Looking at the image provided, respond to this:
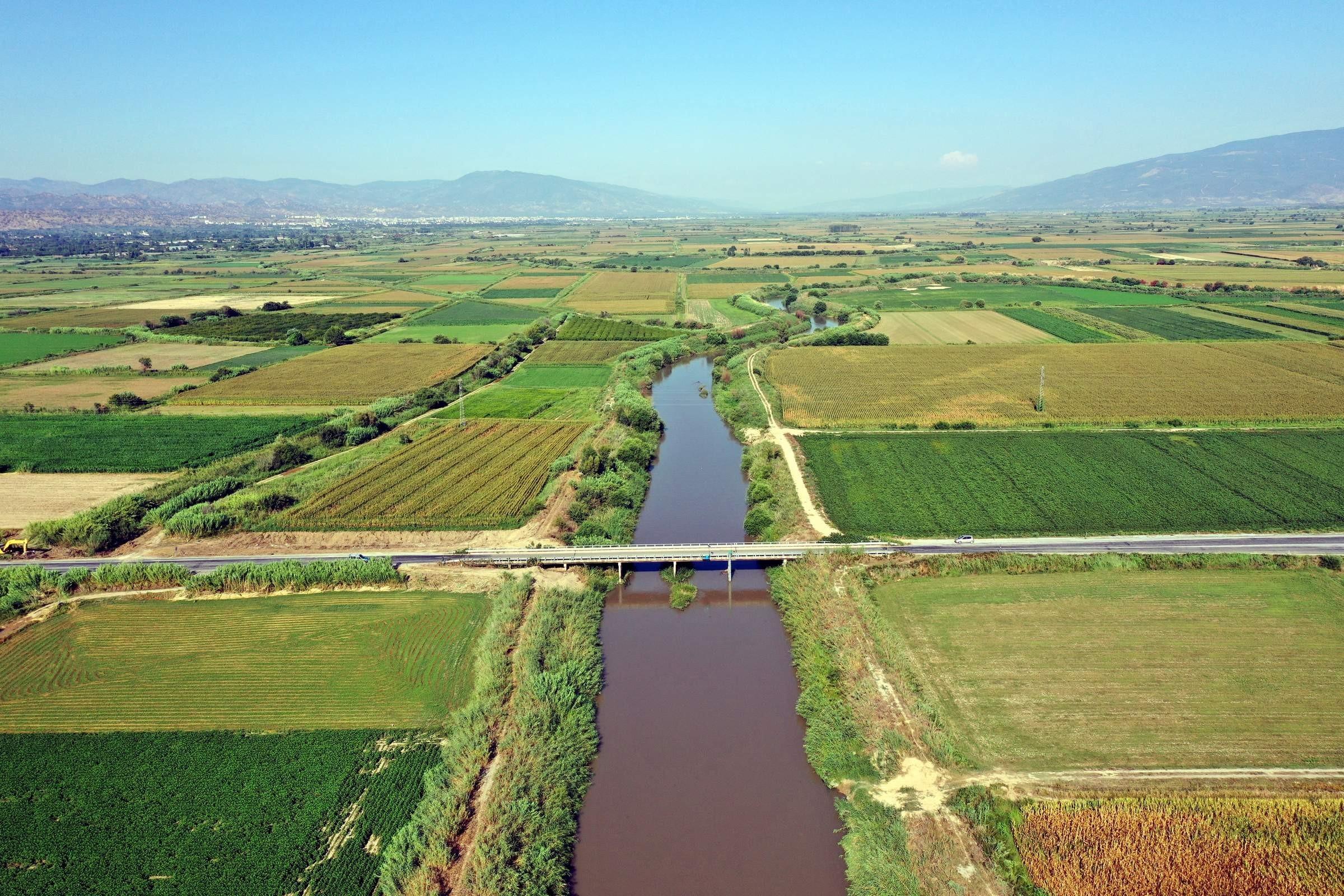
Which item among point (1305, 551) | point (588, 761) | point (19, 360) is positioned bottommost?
point (588, 761)

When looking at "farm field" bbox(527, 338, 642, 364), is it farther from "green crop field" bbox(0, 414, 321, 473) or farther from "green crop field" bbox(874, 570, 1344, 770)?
"green crop field" bbox(874, 570, 1344, 770)

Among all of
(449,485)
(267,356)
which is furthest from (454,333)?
(449,485)

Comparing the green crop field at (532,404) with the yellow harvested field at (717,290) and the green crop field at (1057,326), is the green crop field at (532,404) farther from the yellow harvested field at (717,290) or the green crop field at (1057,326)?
the yellow harvested field at (717,290)

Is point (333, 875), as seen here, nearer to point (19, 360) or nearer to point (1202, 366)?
point (1202, 366)

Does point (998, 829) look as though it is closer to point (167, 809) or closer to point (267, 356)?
point (167, 809)

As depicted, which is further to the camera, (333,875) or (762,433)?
(762,433)

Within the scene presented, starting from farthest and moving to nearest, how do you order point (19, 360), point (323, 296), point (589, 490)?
point (323, 296) → point (19, 360) → point (589, 490)

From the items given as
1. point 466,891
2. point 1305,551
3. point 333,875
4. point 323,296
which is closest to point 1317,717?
point 1305,551

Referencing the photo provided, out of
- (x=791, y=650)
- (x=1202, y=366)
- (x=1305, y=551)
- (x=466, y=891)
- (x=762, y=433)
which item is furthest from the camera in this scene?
(x=1202, y=366)
